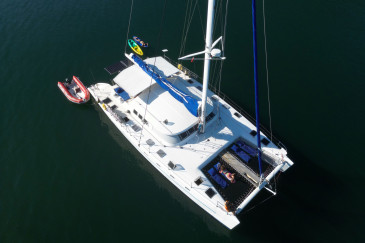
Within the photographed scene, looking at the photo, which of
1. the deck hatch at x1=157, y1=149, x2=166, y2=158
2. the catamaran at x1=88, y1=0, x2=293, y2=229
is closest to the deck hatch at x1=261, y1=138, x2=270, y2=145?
the catamaran at x1=88, y1=0, x2=293, y2=229

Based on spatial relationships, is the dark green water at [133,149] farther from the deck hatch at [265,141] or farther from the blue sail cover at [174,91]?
the blue sail cover at [174,91]

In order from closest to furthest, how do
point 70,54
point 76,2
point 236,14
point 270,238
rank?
point 270,238 < point 70,54 < point 236,14 < point 76,2

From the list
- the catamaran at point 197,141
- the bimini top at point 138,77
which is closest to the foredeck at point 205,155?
the catamaran at point 197,141

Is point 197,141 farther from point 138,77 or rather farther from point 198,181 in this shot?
point 138,77
